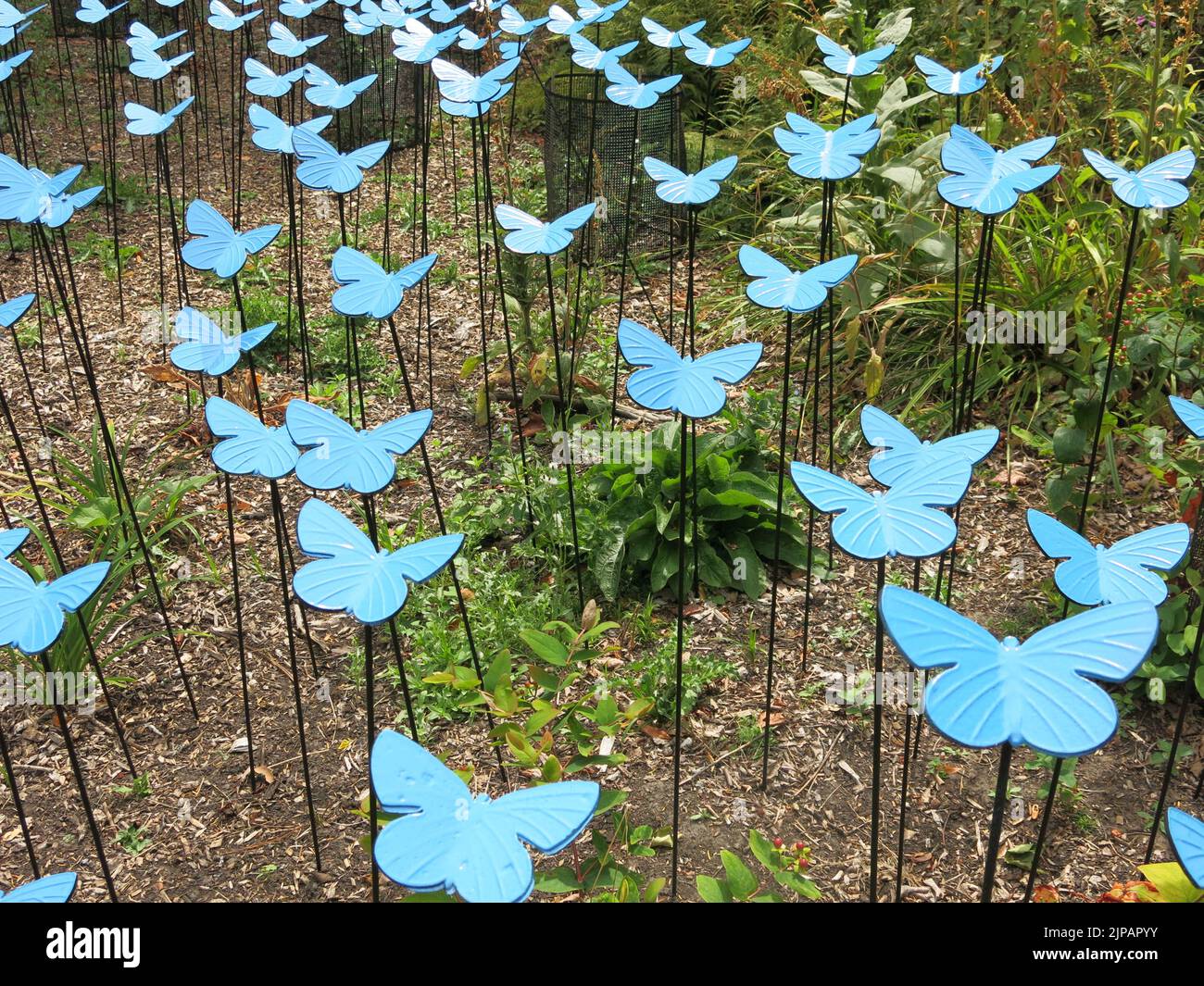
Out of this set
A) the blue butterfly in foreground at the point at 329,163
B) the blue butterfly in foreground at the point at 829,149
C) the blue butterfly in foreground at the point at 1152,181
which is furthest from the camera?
the blue butterfly in foreground at the point at 329,163

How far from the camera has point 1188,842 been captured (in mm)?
1113

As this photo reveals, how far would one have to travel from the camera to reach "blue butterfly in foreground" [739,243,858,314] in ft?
5.92

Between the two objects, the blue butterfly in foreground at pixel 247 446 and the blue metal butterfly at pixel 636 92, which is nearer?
the blue butterfly in foreground at pixel 247 446

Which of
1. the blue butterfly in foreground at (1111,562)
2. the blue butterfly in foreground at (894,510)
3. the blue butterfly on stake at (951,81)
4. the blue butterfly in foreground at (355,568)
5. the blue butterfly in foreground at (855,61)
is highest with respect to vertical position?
the blue butterfly in foreground at (855,61)

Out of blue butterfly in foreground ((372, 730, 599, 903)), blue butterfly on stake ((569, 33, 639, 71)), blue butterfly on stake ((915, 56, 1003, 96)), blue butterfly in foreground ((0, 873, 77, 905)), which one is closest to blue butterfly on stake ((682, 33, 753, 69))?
blue butterfly on stake ((569, 33, 639, 71))

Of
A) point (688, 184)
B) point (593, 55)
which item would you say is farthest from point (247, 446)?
point (593, 55)

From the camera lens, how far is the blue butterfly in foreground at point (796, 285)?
1.81 m

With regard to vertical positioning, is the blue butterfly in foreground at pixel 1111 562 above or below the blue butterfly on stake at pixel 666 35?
below

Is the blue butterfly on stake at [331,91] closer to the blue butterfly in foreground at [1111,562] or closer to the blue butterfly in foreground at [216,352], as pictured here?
the blue butterfly in foreground at [216,352]

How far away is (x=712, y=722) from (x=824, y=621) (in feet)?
1.71

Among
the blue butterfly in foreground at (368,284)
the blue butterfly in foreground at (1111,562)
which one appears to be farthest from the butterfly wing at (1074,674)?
the blue butterfly in foreground at (368,284)

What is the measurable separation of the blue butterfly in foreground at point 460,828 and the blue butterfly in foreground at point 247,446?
64cm

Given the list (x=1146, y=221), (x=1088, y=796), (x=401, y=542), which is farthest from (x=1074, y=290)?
(x=401, y=542)

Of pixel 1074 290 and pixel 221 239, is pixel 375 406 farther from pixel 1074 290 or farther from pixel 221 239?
pixel 1074 290
